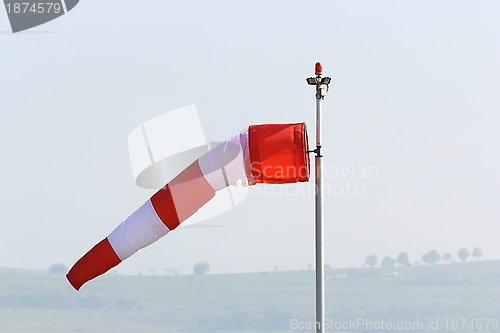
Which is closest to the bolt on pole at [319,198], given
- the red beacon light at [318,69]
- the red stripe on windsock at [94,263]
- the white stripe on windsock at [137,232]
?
the red beacon light at [318,69]

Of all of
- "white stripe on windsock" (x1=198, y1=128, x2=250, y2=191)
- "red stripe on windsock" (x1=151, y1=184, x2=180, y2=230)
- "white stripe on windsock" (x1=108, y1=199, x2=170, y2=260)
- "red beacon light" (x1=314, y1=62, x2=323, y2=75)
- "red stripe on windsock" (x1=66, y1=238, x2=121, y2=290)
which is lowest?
"red stripe on windsock" (x1=66, y1=238, x2=121, y2=290)

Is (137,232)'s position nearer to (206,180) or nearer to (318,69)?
(206,180)

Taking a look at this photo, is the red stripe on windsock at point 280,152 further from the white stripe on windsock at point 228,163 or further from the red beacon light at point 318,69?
the red beacon light at point 318,69

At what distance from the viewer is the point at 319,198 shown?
443 inches

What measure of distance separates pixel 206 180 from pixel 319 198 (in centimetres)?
190

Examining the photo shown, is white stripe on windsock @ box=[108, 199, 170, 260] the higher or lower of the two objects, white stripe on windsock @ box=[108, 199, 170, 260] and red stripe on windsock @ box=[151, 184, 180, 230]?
the lower

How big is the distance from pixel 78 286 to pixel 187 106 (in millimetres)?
3860

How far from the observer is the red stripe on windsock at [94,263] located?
1228 centimetres

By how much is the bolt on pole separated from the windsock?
0.65 feet

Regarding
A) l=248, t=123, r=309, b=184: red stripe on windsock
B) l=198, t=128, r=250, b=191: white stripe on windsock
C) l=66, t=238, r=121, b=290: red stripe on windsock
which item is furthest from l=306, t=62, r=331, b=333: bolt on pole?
l=66, t=238, r=121, b=290: red stripe on windsock

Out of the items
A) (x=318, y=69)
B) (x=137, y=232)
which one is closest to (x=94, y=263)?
(x=137, y=232)

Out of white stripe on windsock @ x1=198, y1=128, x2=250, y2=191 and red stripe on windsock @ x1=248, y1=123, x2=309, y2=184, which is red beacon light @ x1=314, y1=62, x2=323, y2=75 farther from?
white stripe on windsock @ x1=198, y1=128, x2=250, y2=191

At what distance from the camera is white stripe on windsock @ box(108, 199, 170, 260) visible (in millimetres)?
11961

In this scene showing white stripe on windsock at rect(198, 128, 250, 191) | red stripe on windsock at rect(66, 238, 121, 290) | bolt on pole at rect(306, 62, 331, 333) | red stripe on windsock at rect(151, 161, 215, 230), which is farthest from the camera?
red stripe on windsock at rect(66, 238, 121, 290)
